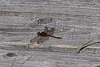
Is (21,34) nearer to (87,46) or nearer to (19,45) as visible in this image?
(19,45)

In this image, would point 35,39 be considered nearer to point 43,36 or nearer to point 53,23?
point 43,36

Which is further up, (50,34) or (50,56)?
(50,34)

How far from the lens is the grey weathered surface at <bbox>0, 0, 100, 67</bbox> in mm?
1040

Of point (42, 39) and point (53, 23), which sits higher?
point (53, 23)

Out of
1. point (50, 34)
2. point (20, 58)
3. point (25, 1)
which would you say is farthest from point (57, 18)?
point (20, 58)

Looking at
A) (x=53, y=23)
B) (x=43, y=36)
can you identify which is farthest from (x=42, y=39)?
(x=53, y=23)

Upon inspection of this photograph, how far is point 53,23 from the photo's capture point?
107cm

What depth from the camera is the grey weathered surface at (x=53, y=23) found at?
3.41 ft

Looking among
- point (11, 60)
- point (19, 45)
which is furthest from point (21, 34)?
point (11, 60)

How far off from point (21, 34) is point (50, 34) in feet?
0.71

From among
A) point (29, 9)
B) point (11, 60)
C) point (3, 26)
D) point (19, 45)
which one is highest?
point (29, 9)

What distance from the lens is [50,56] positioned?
104 centimetres

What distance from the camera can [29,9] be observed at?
43.5 inches

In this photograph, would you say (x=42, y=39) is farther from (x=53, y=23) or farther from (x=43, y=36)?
(x=53, y=23)
